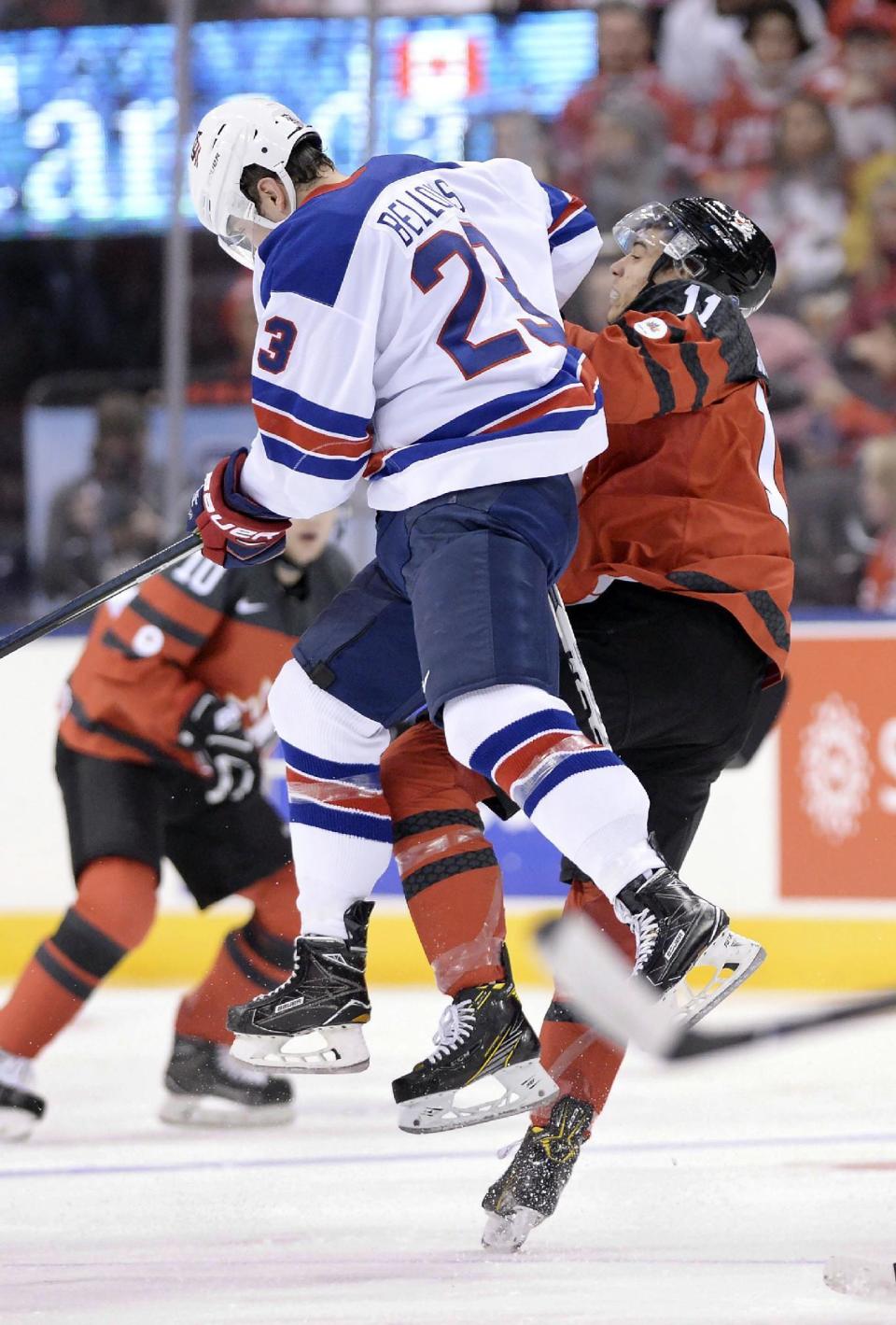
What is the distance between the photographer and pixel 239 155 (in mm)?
2264

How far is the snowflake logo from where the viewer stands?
4422 mm

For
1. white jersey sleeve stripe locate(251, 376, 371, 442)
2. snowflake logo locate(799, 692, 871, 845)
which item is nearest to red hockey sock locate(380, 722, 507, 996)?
white jersey sleeve stripe locate(251, 376, 371, 442)

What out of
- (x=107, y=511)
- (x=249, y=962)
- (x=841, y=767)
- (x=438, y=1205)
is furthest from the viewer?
(x=107, y=511)

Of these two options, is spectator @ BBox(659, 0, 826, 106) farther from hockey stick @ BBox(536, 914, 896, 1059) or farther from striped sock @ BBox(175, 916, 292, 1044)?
hockey stick @ BBox(536, 914, 896, 1059)

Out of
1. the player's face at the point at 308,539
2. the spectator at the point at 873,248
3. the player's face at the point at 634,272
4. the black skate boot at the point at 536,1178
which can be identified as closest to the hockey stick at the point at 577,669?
the player's face at the point at 634,272

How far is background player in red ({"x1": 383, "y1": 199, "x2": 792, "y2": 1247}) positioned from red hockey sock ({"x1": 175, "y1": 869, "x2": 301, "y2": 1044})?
99 cm

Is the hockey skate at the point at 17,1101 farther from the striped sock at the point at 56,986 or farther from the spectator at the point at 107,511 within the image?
the spectator at the point at 107,511

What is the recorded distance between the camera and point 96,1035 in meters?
4.20

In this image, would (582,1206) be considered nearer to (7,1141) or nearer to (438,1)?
(7,1141)

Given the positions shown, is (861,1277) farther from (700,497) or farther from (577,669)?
(700,497)

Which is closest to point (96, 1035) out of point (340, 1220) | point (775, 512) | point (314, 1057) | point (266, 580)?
point (266, 580)

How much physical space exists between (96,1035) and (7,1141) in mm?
895

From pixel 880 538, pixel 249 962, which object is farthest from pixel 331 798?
pixel 880 538

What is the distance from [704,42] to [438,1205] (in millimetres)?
4202
